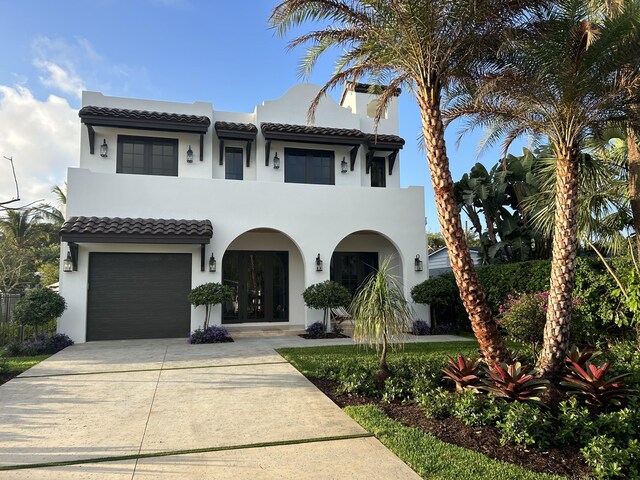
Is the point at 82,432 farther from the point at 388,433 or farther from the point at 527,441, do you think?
the point at 527,441

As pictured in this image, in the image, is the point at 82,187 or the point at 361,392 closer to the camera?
the point at 361,392

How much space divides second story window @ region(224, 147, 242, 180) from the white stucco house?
4 centimetres

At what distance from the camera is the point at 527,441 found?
4.48 meters

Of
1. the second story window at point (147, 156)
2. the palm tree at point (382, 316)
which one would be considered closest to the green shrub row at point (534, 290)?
the palm tree at point (382, 316)

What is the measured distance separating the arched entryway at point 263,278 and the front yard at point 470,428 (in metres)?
8.48

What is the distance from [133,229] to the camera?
1210 cm

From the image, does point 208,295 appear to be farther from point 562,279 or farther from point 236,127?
point 562,279

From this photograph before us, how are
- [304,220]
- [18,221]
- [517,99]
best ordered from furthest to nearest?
[18,221] → [304,220] → [517,99]

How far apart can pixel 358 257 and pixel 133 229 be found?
27.0 ft

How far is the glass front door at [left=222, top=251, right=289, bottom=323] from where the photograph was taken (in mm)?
15070

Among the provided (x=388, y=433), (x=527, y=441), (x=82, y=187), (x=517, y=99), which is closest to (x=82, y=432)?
(x=388, y=433)

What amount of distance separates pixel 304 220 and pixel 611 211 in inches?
332

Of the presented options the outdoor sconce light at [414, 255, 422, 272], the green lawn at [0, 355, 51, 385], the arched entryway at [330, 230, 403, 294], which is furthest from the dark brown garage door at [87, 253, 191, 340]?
the outdoor sconce light at [414, 255, 422, 272]

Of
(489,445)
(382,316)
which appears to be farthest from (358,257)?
(489,445)
